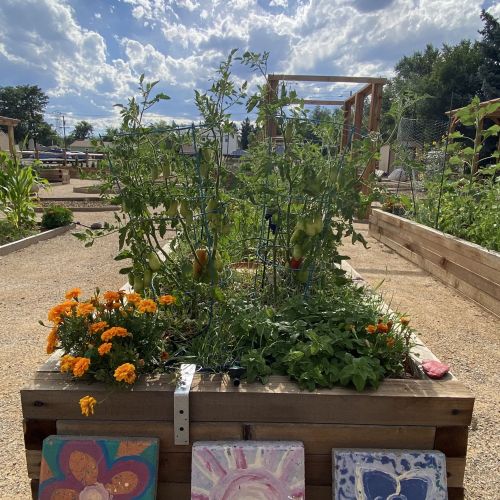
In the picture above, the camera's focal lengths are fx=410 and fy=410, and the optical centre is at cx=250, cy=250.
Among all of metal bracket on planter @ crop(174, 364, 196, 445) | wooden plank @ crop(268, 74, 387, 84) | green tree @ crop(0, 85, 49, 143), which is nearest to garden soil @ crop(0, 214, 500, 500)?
metal bracket on planter @ crop(174, 364, 196, 445)

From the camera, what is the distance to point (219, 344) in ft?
5.16

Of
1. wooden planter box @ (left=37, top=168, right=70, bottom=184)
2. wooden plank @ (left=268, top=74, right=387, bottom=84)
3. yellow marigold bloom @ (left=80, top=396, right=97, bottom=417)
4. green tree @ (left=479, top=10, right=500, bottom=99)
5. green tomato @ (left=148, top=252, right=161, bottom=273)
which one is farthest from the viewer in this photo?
green tree @ (left=479, top=10, right=500, bottom=99)

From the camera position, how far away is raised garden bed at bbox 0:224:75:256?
5.23 meters

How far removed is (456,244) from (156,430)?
3634 mm

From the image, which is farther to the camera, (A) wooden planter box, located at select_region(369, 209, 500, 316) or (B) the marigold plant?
(A) wooden planter box, located at select_region(369, 209, 500, 316)

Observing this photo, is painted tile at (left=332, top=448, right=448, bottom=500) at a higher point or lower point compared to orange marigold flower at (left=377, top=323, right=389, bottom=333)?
lower

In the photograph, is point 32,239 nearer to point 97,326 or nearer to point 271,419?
point 97,326

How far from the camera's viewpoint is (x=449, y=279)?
4199 mm

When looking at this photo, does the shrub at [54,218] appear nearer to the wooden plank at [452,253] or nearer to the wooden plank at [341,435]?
the wooden plank at [452,253]

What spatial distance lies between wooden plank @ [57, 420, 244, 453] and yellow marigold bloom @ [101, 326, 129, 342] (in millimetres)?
269

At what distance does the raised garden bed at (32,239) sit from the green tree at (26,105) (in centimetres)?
5542

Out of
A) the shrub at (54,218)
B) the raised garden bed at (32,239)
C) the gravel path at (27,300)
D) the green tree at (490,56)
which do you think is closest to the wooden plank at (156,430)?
the gravel path at (27,300)

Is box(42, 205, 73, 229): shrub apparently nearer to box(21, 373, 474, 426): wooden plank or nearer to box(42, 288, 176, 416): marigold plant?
box(42, 288, 176, 416): marigold plant

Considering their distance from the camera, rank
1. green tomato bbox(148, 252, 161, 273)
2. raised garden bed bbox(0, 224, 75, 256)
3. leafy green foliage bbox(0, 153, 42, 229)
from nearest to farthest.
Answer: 1. green tomato bbox(148, 252, 161, 273)
2. raised garden bed bbox(0, 224, 75, 256)
3. leafy green foliage bbox(0, 153, 42, 229)
